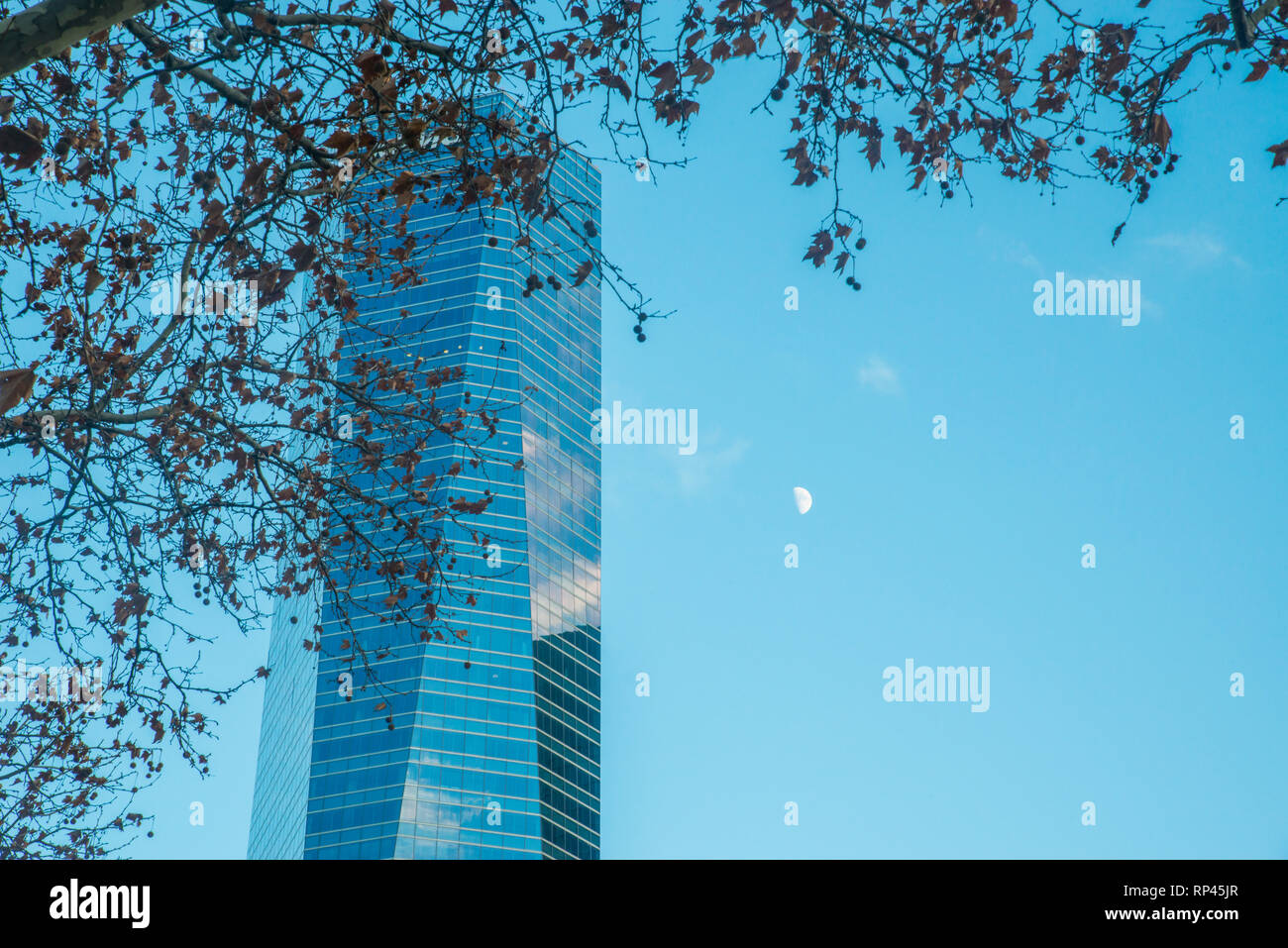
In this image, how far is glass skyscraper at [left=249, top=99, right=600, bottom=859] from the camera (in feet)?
255

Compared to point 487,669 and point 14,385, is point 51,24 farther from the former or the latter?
point 487,669

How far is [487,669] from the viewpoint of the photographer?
267 ft

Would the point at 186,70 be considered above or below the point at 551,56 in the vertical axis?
below

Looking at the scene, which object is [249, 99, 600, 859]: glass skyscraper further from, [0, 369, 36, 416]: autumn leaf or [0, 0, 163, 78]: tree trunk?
[0, 0, 163, 78]: tree trunk

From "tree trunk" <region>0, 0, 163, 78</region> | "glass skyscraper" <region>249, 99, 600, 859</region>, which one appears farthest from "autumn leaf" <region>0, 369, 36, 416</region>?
"glass skyscraper" <region>249, 99, 600, 859</region>

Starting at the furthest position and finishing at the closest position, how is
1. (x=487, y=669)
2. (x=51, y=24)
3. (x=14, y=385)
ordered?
1. (x=487, y=669)
2. (x=14, y=385)
3. (x=51, y=24)

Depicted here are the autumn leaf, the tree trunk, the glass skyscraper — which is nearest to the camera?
the tree trunk

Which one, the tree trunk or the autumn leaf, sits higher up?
the tree trunk

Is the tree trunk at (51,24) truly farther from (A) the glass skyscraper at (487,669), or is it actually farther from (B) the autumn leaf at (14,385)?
(A) the glass skyscraper at (487,669)

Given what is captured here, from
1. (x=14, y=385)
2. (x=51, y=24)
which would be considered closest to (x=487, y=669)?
(x=14, y=385)

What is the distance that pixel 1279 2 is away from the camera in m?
7.66
